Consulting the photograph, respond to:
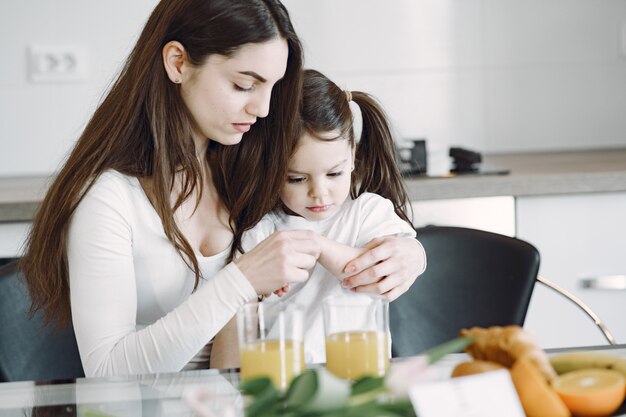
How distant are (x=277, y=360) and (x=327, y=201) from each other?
27.3 inches

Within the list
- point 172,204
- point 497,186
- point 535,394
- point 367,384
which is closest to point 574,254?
point 497,186

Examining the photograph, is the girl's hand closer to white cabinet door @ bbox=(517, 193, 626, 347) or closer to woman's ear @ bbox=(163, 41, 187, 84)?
woman's ear @ bbox=(163, 41, 187, 84)

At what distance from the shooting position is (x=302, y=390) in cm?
85

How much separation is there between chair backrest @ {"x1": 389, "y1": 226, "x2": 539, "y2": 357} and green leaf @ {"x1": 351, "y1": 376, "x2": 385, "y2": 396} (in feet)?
3.25

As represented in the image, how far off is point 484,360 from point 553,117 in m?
2.16

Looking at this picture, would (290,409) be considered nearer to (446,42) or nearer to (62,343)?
(62,343)

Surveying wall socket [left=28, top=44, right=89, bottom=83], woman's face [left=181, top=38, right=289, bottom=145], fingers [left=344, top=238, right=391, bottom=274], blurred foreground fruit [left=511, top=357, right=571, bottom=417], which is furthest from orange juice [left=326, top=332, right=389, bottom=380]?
wall socket [left=28, top=44, right=89, bottom=83]

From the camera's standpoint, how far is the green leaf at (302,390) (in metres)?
0.85

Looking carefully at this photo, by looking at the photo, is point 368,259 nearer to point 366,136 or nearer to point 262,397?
point 366,136

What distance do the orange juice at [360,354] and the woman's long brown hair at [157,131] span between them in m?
0.61

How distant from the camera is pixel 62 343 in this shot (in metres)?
1.73

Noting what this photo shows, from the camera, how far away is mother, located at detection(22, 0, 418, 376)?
1476mm

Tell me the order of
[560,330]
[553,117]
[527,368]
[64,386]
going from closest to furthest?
1. [527,368]
2. [64,386]
3. [560,330]
4. [553,117]

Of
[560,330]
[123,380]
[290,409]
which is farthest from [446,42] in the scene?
[290,409]
